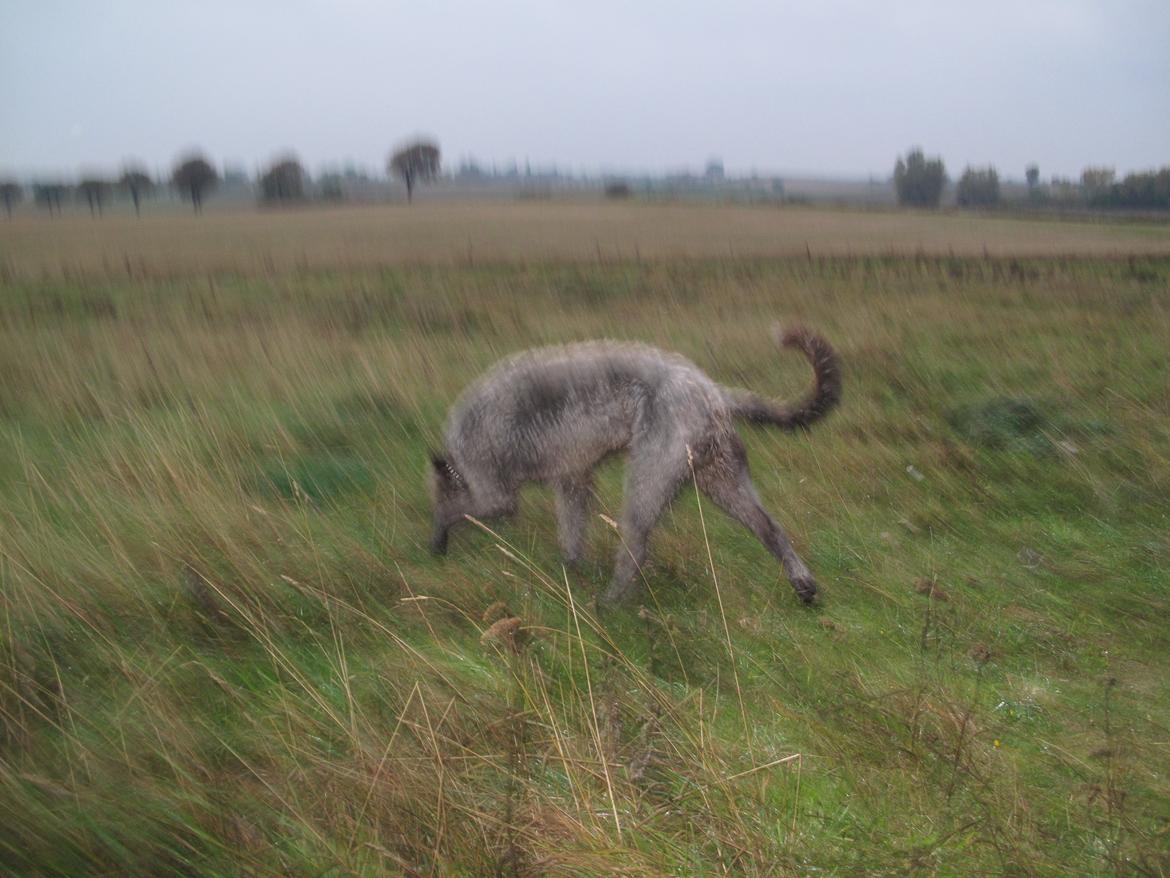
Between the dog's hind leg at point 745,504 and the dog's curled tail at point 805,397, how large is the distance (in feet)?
0.79

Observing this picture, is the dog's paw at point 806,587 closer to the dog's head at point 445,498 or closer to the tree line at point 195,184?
the dog's head at point 445,498

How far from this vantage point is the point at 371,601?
4141 millimetres

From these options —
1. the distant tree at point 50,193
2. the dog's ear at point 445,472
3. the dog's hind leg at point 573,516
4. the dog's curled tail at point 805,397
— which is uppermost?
the distant tree at point 50,193

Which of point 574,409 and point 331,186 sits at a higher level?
point 331,186

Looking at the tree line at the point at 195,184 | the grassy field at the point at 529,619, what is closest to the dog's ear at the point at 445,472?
the grassy field at the point at 529,619

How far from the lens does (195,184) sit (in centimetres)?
801

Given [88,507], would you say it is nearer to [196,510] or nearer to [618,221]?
[196,510]

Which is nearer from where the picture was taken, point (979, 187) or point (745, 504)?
point (745, 504)

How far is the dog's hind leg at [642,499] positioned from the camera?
4.20 m

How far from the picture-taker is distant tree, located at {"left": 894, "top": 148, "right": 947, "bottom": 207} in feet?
37.2

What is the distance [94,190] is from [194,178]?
0.83 meters

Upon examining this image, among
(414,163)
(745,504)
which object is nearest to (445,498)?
(745,504)

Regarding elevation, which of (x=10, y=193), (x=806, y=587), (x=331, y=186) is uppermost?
(x=331, y=186)

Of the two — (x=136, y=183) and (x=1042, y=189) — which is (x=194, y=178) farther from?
(x=1042, y=189)
